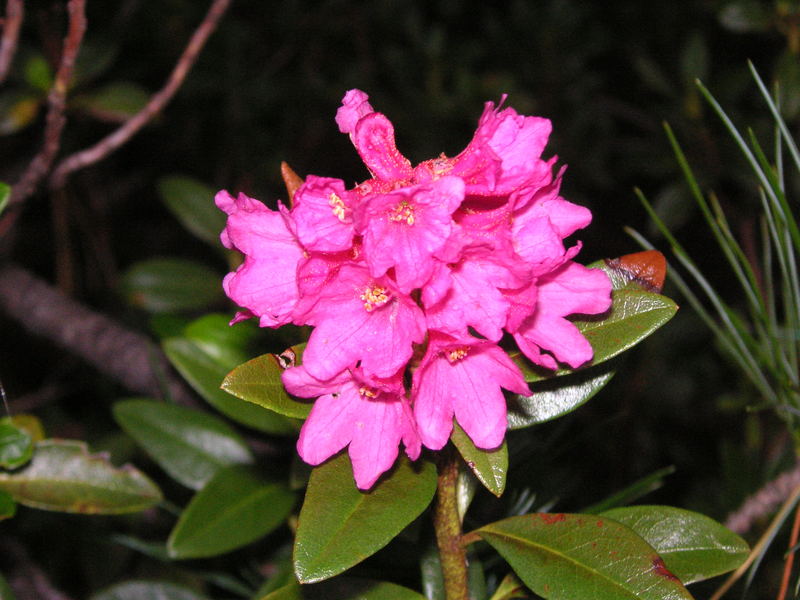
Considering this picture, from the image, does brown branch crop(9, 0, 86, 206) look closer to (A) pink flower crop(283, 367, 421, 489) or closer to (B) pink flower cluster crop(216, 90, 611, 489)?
(B) pink flower cluster crop(216, 90, 611, 489)

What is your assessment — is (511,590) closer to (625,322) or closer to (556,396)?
(556,396)

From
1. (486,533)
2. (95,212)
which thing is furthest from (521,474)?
(95,212)

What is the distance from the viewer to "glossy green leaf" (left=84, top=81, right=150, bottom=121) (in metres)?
2.28

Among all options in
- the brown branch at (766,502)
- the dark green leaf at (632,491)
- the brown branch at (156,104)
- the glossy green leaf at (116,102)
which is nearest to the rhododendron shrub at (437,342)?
the dark green leaf at (632,491)

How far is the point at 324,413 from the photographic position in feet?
3.38

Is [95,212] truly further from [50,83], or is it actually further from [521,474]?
[521,474]

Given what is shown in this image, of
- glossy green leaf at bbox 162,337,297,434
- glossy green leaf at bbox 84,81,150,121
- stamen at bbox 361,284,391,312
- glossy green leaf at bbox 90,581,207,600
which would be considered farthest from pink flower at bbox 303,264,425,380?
glossy green leaf at bbox 84,81,150,121

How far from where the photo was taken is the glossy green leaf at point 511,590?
1.13m

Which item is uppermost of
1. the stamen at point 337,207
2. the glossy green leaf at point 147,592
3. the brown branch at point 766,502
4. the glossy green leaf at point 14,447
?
the stamen at point 337,207

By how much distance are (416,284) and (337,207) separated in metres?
0.14

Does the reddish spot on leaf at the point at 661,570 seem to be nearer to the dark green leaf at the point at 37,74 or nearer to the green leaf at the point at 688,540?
the green leaf at the point at 688,540

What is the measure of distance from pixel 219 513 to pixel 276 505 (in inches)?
4.2

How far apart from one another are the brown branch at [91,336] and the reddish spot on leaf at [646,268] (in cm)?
112

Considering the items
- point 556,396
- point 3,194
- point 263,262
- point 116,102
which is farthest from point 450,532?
point 116,102
